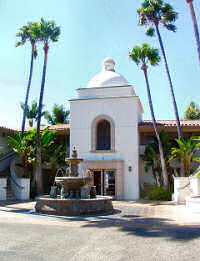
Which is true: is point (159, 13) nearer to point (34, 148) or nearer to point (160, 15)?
point (160, 15)

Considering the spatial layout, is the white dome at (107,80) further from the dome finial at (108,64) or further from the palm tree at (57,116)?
the palm tree at (57,116)

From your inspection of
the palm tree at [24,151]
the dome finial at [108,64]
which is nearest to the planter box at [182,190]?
the palm tree at [24,151]

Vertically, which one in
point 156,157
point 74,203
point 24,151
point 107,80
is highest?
point 107,80

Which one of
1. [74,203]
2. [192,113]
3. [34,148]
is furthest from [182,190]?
[192,113]

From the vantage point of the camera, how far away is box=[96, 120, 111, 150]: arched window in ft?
67.9

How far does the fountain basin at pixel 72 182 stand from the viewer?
12109mm

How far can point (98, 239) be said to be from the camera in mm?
6898

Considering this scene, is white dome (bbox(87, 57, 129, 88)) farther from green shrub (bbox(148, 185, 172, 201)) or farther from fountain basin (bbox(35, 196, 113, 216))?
fountain basin (bbox(35, 196, 113, 216))

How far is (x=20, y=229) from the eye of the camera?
320 inches

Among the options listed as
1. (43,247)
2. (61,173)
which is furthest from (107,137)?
(43,247)

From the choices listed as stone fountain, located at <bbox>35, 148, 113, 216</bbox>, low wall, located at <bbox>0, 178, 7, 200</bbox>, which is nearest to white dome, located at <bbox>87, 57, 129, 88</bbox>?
low wall, located at <bbox>0, 178, 7, 200</bbox>

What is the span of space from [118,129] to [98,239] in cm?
1387

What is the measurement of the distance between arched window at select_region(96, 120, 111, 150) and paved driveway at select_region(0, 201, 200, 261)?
10794 mm

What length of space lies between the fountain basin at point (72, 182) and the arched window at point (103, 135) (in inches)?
328
